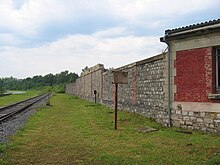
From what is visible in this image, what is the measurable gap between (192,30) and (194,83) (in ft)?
5.83

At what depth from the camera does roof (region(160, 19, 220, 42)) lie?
28.0 ft

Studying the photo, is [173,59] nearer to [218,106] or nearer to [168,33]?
[168,33]

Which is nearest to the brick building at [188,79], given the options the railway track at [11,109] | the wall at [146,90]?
the wall at [146,90]

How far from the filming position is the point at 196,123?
359 inches

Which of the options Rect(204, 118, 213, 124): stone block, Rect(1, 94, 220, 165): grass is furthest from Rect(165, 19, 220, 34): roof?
Rect(1, 94, 220, 165): grass

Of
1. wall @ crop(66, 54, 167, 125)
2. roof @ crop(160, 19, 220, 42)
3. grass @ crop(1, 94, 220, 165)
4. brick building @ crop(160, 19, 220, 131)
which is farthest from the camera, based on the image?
wall @ crop(66, 54, 167, 125)

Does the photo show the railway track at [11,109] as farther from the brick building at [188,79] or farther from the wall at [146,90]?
the brick building at [188,79]

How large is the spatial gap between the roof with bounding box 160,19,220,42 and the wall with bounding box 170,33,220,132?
0.16m

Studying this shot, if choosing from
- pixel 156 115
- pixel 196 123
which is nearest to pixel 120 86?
pixel 156 115

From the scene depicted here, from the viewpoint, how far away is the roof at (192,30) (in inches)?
336

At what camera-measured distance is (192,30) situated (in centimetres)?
910

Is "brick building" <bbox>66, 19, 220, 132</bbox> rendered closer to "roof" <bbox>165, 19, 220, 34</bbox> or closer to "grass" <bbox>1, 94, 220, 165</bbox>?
"roof" <bbox>165, 19, 220, 34</bbox>

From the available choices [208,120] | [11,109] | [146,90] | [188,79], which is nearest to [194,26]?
[188,79]

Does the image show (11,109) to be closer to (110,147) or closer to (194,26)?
(110,147)
